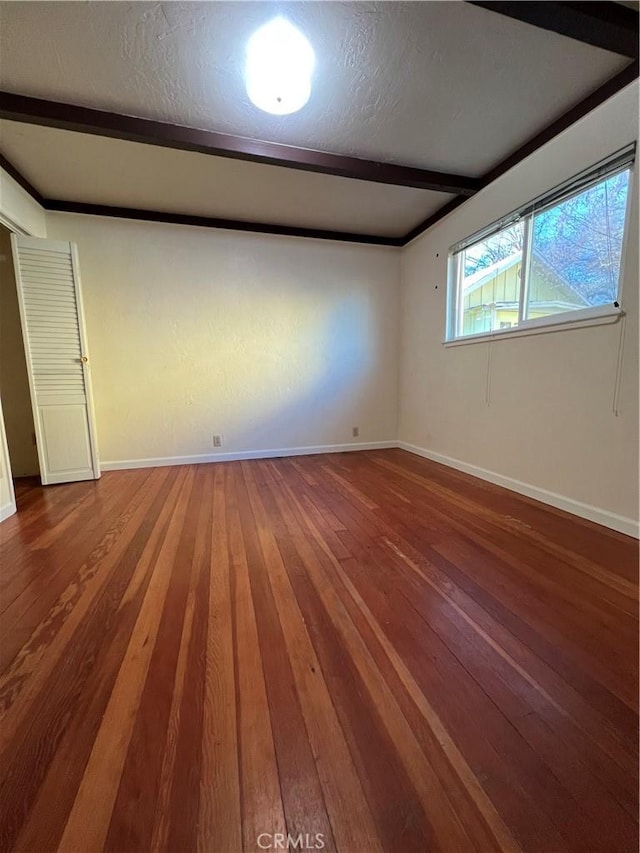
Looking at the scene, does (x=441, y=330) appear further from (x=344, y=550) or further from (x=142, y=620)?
(x=142, y=620)

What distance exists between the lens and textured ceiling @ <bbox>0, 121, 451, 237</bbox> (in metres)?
2.44

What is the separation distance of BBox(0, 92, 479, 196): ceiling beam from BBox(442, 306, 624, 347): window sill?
1.33m

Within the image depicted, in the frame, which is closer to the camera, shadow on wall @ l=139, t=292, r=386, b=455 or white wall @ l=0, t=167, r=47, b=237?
white wall @ l=0, t=167, r=47, b=237

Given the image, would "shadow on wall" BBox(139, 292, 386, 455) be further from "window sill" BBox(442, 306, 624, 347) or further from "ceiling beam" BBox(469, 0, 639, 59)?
"ceiling beam" BBox(469, 0, 639, 59)

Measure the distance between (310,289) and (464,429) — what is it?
241 cm

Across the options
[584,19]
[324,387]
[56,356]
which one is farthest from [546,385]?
[56,356]

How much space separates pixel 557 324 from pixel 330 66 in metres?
2.12

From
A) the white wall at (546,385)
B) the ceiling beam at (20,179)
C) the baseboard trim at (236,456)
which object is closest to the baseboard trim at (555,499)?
the white wall at (546,385)

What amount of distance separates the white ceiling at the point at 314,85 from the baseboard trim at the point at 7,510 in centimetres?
258

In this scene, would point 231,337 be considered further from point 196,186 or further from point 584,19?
point 584,19

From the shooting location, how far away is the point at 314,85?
191cm

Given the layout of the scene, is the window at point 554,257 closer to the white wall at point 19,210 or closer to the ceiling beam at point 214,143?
the ceiling beam at point 214,143

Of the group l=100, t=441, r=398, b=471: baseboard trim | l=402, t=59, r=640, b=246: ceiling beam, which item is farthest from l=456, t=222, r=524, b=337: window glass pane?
l=100, t=441, r=398, b=471: baseboard trim

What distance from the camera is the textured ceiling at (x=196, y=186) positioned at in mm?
2441
